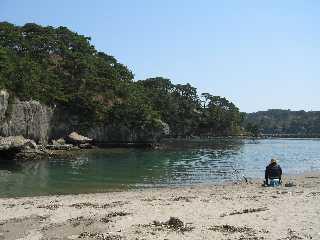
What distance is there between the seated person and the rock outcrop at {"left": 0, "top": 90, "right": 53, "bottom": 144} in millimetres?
29032

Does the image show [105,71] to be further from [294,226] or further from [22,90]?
[294,226]

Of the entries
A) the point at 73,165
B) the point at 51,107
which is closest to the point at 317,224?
the point at 73,165

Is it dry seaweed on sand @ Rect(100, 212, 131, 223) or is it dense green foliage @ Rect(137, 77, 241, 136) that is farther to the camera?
dense green foliage @ Rect(137, 77, 241, 136)

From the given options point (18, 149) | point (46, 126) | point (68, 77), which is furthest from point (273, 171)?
point (68, 77)

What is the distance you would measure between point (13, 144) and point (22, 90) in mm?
11002

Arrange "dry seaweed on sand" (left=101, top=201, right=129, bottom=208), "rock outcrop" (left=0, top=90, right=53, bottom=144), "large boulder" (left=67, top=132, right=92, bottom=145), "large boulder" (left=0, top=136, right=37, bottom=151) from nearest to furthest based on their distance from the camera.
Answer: "dry seaweed on sand" (left=101, top=201, right=129, bottom=208)
"large boulder" (left=0, top=136, right=37, bottom=151)
"rock outcrop" (left=0, top=90, right=53, bottom=144)
"large boulder" (left=67, top=132, right=92, bottom=145)

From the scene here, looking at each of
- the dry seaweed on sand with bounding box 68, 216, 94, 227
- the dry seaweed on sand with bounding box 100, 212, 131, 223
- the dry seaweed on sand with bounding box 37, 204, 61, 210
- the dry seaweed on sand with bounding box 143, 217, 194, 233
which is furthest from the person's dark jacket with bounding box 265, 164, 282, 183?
the dry seaweed on sand with bounding box 68, 216, 94, 227

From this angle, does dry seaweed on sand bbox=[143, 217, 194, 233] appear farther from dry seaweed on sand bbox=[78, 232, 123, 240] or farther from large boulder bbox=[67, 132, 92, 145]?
large boulder bbox=[67, 132, 92, 145]

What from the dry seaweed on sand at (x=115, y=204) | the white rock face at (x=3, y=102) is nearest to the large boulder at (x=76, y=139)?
the white rock face at (x=3, y=102)

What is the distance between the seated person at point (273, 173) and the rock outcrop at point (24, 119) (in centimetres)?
2903

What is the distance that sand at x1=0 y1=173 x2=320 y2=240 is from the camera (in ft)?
41.2

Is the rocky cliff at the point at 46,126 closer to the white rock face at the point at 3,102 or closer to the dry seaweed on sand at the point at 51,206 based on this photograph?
the white rock face at the point at 3,102

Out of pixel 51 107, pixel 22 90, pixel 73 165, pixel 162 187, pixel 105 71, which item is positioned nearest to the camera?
pixel 162 187

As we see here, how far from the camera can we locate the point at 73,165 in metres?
40.4
